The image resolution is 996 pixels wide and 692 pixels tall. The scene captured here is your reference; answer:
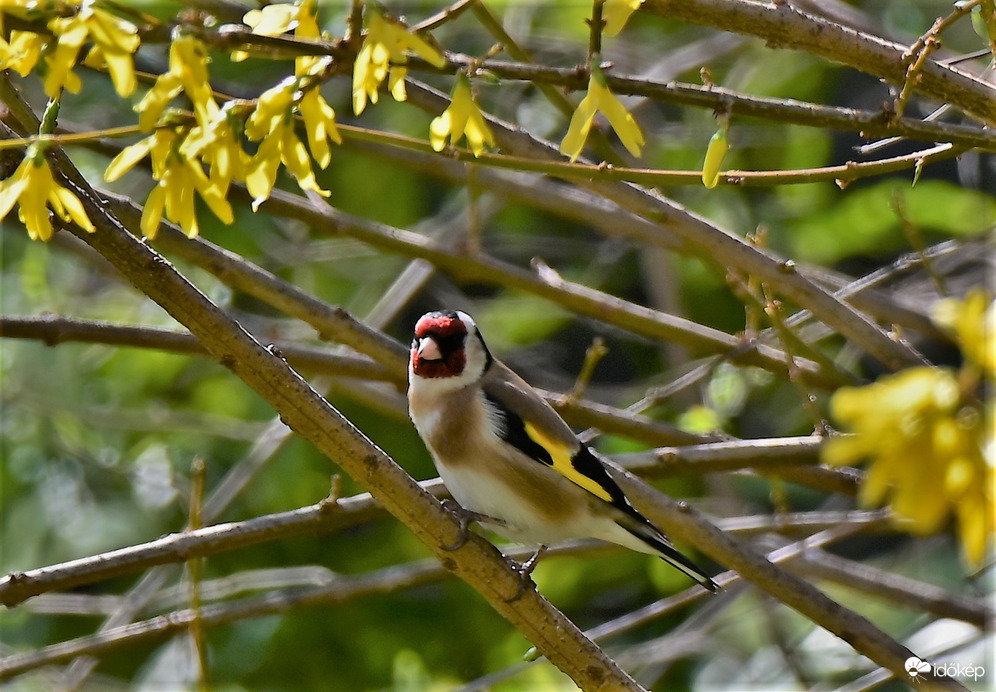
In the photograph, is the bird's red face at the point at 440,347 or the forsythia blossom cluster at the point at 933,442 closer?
the forsythia blossom cluster at the point at 933,442

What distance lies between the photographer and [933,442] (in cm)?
112

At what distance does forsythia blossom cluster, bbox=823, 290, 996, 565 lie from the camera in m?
1.11

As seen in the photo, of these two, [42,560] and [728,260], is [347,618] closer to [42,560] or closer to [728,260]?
[42,560]

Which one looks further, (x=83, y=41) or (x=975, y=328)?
(x=83, y=41)

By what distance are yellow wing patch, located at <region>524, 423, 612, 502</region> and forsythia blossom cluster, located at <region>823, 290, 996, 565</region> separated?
1897 mm

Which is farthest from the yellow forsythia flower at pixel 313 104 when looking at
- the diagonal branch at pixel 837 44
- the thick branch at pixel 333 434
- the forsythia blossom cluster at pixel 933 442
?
the forsythia blossom cluster at pixel 933 442

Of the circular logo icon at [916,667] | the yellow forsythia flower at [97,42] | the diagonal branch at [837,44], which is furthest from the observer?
the circular logo icon at [916,667]

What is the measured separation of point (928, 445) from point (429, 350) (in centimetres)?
224

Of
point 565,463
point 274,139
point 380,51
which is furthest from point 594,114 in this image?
point 565,463

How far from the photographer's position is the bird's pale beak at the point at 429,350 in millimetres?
3248

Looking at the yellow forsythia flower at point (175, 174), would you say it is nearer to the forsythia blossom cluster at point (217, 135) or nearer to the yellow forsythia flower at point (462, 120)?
the forsythia blossom cluster at point (217, 135)

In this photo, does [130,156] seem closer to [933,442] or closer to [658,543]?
[933,442]

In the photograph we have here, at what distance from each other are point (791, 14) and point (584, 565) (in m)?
2.85

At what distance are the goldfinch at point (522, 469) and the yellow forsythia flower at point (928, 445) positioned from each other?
6.14ft
